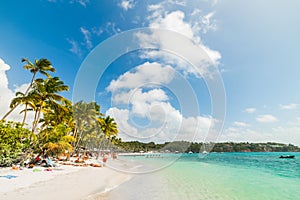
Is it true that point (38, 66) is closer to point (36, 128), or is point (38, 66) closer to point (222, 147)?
point (36, 128)

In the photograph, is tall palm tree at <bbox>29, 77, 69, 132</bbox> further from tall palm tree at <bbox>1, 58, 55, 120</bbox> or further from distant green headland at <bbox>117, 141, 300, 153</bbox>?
distant green headland at <bbox>117, 141, 300, 153</bbox>

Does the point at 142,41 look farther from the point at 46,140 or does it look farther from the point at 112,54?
the point at 46,140

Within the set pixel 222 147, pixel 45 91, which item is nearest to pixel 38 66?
pixel 45 91

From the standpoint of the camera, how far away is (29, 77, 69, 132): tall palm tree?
15.7 m

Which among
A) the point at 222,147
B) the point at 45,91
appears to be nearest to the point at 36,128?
the point at 45,91

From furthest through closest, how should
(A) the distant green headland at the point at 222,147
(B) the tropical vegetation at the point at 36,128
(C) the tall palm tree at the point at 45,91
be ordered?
(A) the distant green headland at the point at 222,147 → (C) the tall palm tree at the point at 45,91 → (B) the tropical vegetation at the point at 36,128

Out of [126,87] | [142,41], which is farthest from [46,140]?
[142,41]

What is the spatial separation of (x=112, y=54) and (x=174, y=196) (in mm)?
8272

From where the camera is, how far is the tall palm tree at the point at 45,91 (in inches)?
616

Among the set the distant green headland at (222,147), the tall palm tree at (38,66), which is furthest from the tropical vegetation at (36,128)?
the distant green headland at (222,147)

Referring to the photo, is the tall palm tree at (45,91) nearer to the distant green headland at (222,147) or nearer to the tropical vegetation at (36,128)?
the tropical vegetation at (36,128)

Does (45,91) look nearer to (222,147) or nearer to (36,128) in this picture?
(36,128)

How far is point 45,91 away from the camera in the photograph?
15.9 metres

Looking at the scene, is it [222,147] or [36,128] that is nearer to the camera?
[36,128]
